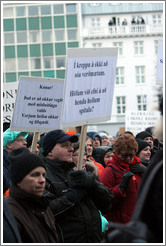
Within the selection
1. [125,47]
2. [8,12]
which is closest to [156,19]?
[125,47]

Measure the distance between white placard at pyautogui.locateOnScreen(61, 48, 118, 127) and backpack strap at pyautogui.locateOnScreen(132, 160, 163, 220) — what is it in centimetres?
194

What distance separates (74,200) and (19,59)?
49.5 metres

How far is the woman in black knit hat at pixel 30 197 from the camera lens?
3.44 m

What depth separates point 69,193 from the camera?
4.10 meters

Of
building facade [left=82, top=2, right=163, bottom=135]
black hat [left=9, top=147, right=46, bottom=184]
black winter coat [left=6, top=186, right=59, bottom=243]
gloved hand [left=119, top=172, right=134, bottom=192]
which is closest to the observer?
black winter coat [left=6, top=186, right=59, bottom=243]

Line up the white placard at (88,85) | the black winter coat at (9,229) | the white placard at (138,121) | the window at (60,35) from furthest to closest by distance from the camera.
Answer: the window at (60,35), the white placard at (138,121), the white placard at (88,85), the black winter coat at (9,229)

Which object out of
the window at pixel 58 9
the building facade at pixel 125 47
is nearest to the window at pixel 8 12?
the window at pixel 58 9

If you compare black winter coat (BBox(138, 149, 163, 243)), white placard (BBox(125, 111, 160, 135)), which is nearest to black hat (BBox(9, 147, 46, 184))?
black winter coat (BBox(138, 149, 163, 243))

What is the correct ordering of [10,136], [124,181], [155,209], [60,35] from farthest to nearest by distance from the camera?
1. [60,35]
2. [10,136]
3. [124,181]
4. [155,209]

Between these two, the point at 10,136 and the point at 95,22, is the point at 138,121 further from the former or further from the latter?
the point at 95,22

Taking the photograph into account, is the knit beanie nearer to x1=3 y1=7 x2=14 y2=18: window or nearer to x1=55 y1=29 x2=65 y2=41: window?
x1=55 y1=29 x2=65 y2=41: window

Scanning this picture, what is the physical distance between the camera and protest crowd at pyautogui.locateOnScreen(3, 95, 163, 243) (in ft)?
8.20

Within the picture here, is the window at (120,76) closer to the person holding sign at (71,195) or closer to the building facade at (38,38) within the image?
the building facade at (38,38)

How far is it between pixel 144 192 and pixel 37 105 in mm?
3211
